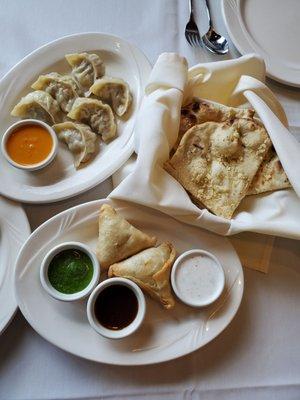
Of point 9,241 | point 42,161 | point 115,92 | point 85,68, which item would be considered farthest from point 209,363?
point 85,68

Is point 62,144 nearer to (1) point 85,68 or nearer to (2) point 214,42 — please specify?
(1) point 85,68

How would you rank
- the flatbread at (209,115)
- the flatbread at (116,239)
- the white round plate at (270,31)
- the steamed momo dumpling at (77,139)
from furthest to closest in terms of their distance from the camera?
the white round plate at (270,31)
the steamed momo dumpling at (77,139)
the flatbread at (209,115)
the flatbread at (116,239)

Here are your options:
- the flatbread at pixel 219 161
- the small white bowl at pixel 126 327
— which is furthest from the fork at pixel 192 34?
the small white bowl at pixel 126 327

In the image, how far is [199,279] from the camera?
143 centimetres

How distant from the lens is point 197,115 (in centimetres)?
162

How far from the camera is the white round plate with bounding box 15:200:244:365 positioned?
1.37 meters

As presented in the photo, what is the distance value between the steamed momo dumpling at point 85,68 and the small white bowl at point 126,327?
919 millimetres

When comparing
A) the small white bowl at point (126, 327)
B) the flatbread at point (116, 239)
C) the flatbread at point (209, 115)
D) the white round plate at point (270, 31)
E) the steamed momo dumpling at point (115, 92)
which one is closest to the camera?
the small white bowl at point (126, 327)

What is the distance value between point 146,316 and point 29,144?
31.6 inches

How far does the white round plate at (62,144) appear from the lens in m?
1.62

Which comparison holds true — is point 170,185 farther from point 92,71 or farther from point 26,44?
point 26,44

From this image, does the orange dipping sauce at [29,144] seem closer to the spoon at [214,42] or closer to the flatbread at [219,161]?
the flatbread at [219,161]

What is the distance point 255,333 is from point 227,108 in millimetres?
827

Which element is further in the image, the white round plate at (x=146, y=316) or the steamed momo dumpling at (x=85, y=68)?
the steamed momo dumpling at (x=85, y=68)
